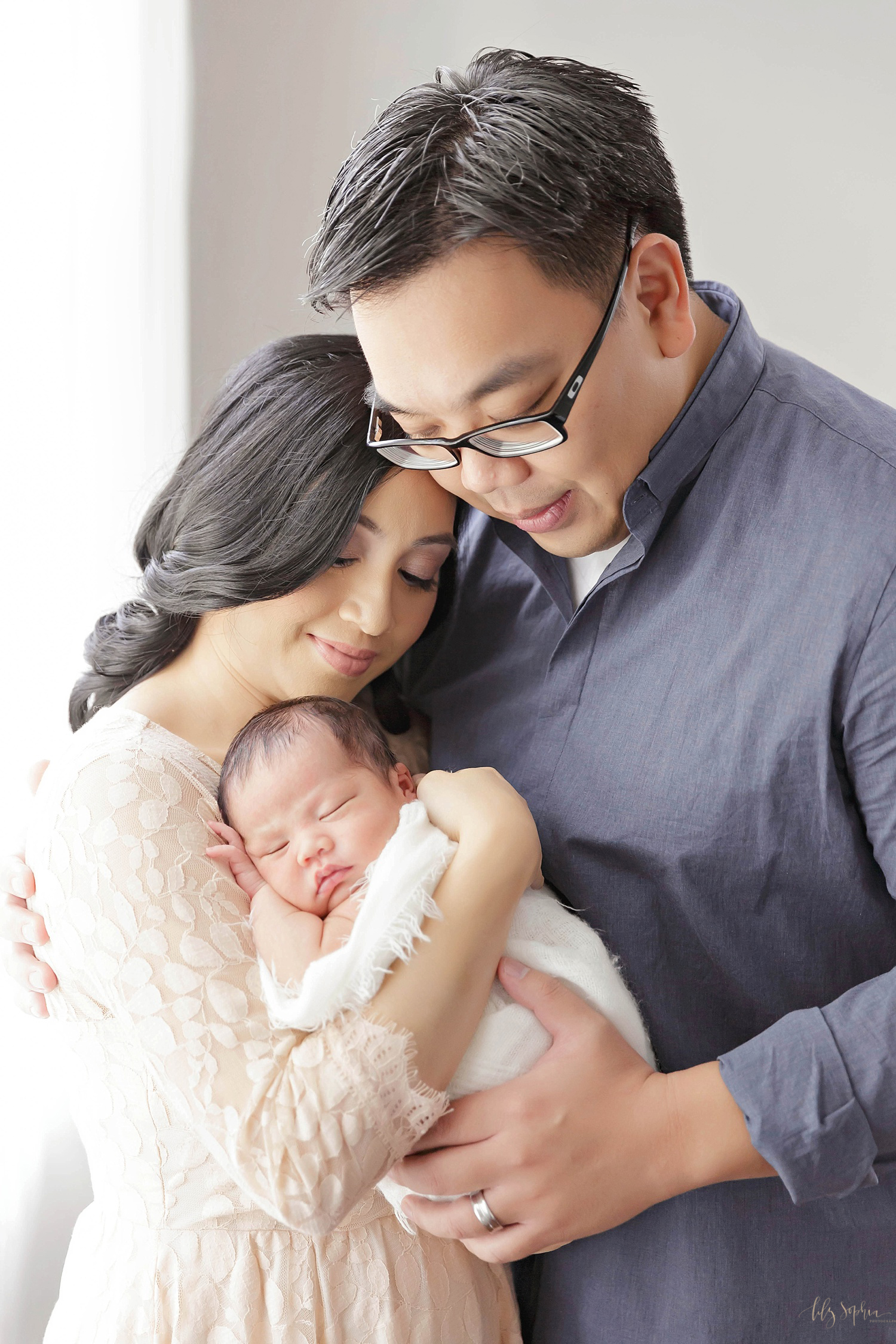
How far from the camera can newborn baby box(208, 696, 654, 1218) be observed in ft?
4.04

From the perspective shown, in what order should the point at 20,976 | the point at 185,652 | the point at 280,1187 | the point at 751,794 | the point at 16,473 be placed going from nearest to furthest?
the point at 280,1187
the point at 751,794
the point at 20,976
the point at 185,652
the point at 16,473

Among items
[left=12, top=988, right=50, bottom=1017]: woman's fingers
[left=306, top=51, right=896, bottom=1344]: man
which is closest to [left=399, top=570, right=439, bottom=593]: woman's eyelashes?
[left=306, top=51, right=896, bottom=1344]: man

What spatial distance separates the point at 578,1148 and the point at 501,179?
1.11m

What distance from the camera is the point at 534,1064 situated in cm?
129

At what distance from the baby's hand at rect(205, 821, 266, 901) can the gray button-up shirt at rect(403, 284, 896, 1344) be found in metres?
0.41

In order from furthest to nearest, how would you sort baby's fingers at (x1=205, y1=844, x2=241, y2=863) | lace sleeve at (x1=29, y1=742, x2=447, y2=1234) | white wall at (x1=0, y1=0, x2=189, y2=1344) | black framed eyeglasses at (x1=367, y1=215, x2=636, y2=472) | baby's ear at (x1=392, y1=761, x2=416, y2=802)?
white wall at (x1=0, y1=0, x2=189, y2=1344), baby's ear at (x1=392, y1=761, x2=416, y2=802), baby's fingers at (x1=205, y1=844, x2=241, y2=863), black framed eyeglasses at (x1=367, y1=215, x2=636, y2=472), lace sleeve at (x1=29, y1=742, x2=447, y2=1234)

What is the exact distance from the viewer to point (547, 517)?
1.41 m

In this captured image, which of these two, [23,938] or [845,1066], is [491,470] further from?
[23,938]

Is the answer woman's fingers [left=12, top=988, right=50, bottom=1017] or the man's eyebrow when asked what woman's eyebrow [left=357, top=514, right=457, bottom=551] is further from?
woman's fingers [left=12, top=988, right=50, bottom=1017]

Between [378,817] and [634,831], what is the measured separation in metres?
0.36

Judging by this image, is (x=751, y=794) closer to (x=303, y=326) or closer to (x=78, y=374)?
(x=78, y=374)

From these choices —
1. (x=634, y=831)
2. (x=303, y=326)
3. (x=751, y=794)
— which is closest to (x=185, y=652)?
(x=634, y=831)

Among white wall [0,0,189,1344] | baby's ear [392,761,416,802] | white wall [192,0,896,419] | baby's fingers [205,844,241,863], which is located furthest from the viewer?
white wall [192,0,896,419]

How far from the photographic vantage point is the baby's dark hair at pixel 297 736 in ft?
4.90
